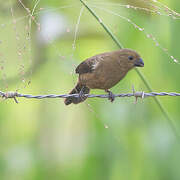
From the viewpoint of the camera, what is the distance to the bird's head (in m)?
2.73

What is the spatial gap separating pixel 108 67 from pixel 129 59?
0.18m

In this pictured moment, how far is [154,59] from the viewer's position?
2.88 meters

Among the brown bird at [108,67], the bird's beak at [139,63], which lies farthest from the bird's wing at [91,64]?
the bird's beak at [139,63]

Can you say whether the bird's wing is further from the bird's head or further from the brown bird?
the bird's head

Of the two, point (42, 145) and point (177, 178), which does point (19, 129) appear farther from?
point (177, 178)

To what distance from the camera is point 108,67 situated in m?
2.90

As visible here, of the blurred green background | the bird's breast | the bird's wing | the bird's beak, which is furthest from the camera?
the bird's wing

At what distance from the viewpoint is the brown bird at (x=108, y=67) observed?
278 cm

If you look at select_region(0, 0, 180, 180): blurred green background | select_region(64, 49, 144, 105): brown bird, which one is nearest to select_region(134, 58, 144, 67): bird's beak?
select_region(64, 49, 144, 105): brown bird

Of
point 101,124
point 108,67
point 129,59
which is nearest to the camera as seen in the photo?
point 101,124

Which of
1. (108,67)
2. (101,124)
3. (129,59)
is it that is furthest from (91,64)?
(101,124)

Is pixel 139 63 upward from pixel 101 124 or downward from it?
upward

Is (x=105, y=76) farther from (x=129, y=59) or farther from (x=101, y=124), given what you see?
(x=101, y=124)

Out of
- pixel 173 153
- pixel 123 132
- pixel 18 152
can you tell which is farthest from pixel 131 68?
pixel 18 152
